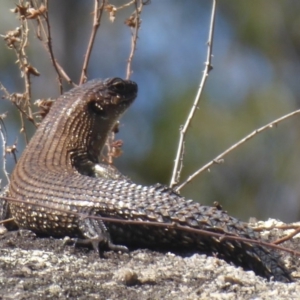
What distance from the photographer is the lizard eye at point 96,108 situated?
5527 mm

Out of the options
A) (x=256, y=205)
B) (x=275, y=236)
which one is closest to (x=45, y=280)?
(x=275, y=236)

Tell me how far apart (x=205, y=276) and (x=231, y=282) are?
16cm

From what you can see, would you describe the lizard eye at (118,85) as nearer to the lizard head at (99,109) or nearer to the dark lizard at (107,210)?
the lizard head at (99,109)

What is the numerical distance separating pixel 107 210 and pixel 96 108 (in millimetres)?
1732

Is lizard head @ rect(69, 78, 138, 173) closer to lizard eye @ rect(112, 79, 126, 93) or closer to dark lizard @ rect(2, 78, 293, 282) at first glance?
lizard eye @ rect(112, 79, 126, 93)

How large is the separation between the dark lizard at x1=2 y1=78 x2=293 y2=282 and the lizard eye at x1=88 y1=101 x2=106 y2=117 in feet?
1.27

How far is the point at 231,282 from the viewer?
3281 millimetres

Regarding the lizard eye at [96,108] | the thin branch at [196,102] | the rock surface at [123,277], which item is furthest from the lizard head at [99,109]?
the rock surface at [123,277]

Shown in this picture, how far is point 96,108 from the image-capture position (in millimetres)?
5547

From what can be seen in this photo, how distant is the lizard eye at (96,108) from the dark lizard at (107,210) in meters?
Answer: 0.39

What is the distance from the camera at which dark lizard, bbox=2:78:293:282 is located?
3.67 metres

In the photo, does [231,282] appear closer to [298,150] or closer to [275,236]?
[275,236]

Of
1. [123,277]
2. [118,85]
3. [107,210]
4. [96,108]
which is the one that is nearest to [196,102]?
[118,85]

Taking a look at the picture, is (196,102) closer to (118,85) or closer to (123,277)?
(118,85)
